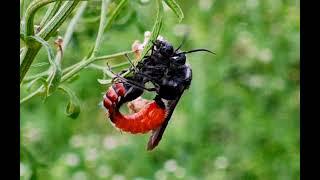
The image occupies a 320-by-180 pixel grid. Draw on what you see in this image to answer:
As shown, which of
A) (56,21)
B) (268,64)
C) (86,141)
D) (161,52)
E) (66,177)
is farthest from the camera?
(268,64)

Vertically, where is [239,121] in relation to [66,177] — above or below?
above

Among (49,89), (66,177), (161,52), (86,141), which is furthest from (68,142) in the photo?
(49,89)

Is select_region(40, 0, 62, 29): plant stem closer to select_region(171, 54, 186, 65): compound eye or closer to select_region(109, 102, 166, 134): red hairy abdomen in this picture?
select_region(109, 102, 166, 134): red hairy abdomen

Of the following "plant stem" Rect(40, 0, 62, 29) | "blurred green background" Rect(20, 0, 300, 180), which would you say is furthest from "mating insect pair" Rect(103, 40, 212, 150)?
"blurred green background" Rect(20, 0, 300, 180)

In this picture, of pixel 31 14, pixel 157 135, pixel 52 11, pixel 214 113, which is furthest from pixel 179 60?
pixel 214 113

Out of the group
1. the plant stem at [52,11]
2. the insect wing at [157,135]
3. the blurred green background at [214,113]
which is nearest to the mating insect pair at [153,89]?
the insect wing at [157,135]

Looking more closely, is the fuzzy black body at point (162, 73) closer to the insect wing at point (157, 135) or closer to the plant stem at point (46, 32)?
the insect wing at point (157, 135)

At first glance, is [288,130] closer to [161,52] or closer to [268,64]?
[268,64]
